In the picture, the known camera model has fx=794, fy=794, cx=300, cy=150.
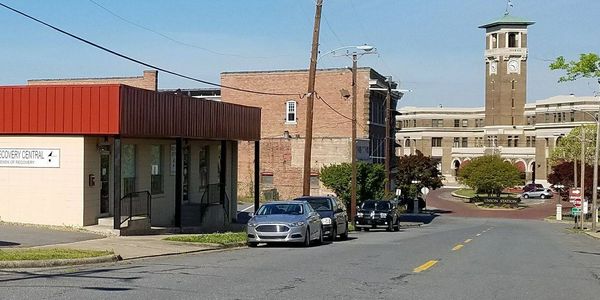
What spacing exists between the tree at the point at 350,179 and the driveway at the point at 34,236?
104ft

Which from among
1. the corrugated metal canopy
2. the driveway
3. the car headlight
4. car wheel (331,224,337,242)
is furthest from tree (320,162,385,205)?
the driveway

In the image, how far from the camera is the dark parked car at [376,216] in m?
40.6

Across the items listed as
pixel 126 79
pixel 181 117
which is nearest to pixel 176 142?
pixel 181 117

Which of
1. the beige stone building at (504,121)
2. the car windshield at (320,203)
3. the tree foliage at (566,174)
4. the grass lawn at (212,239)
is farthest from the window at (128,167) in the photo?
the beige stone building at (504,121)

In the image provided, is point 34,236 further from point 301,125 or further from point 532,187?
point 532,187

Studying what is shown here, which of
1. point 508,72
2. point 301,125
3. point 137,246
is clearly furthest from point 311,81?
point 508,72

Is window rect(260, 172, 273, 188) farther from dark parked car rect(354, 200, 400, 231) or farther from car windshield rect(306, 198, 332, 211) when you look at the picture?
car windshield rect(306, 198, 332, 211)

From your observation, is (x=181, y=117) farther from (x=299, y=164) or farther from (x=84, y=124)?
(x=299, y=164)

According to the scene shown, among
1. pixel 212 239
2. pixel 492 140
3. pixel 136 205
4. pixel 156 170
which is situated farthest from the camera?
pixel 492 140

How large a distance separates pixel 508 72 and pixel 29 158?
113m

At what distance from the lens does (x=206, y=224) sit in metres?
30.5

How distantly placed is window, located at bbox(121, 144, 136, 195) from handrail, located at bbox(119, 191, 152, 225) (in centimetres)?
58

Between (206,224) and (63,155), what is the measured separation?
831 cm

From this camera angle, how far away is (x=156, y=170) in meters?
28.7
